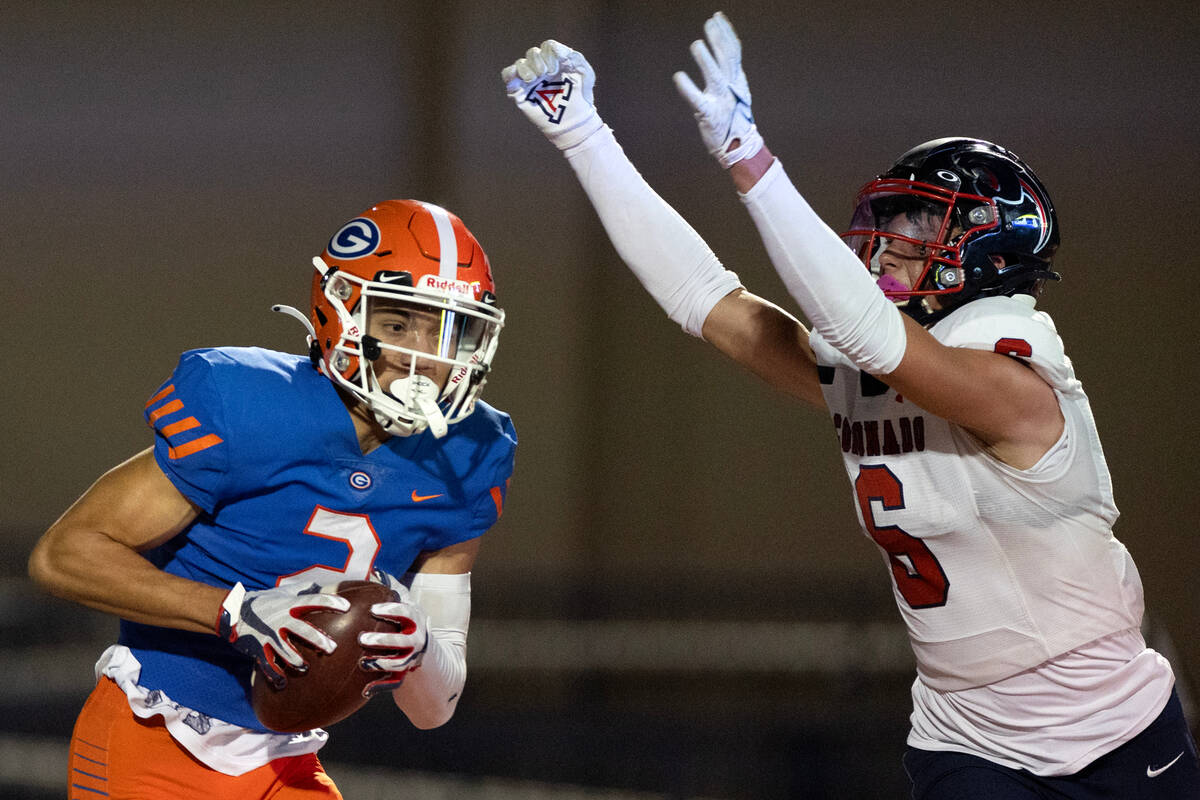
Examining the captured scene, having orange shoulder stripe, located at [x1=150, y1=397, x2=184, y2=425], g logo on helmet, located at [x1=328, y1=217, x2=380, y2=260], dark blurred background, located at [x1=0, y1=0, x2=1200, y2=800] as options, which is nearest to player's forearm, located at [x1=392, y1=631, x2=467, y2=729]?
orange shoulder stripe, located at [x1=150, y1=397, x2=184, y2=425]

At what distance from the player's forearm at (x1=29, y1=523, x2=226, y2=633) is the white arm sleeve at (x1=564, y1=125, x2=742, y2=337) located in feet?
2.73

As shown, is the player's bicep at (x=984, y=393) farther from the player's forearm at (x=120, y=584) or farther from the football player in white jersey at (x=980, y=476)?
the player's forearm at (x=120, y=584)

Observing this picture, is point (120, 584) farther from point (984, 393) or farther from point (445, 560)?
point (984, 393)

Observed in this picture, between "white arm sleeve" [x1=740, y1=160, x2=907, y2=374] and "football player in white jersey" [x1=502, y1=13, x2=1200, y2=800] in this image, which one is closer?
"white arm sleeve" [x1=740, y1=160, x2=907, y2=374]

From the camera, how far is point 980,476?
1.86 metres

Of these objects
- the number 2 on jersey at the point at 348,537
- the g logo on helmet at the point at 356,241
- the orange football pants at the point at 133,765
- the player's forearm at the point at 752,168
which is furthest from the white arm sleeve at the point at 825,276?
the orange football pants at the point at 133,765

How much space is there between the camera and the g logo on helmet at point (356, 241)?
1.97m

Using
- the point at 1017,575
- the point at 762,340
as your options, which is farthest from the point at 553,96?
the point at 1017,575

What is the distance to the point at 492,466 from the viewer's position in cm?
203

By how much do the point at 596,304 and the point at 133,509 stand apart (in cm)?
386

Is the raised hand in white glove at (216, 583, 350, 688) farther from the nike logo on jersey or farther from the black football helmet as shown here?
the nike logo on jersey

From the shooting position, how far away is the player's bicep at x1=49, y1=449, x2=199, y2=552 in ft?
5.76

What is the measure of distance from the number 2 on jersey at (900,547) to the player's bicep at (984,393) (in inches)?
6.6

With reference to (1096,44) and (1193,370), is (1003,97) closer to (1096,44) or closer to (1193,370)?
(1096,44)
